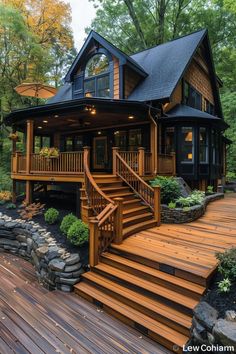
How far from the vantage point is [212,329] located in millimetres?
2855

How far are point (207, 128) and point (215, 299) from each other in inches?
364

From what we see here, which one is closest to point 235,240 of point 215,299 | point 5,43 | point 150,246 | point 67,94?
point 150,246

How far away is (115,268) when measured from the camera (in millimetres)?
4848

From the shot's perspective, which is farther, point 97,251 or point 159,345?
point 97,251

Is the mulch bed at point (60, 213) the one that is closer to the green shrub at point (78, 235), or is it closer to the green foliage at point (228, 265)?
the green shrub at point (78, 235)

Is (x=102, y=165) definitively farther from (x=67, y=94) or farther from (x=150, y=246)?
(x=150, y=246)

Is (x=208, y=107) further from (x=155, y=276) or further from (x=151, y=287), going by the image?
(x=151, y=287)

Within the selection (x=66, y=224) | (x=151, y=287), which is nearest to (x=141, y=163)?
(x=66, y=224)

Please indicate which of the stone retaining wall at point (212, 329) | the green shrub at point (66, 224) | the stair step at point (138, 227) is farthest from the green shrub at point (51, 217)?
the stone retaining wall at point (212, 329)

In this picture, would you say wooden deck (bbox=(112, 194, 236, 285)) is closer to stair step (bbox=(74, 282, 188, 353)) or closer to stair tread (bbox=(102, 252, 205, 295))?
stair tread (bbox=(102, 252, 205, 295))

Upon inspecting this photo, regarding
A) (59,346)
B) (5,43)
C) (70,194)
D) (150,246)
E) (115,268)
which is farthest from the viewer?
(5,43)

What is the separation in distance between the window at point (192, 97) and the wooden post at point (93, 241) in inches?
387

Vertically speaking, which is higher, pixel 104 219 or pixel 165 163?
pixel 165 163

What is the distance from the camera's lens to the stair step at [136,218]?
20.6ft
